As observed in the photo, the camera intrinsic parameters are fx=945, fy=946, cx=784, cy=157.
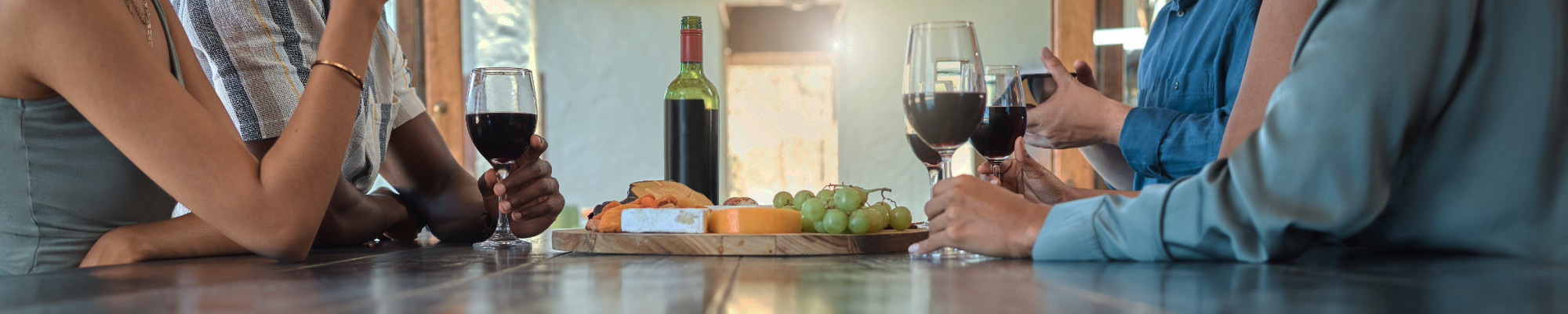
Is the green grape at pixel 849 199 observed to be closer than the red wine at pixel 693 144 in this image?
Yes

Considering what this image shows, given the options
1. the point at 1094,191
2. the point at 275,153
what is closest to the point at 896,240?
the point at 1094,191

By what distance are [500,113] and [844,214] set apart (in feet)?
1.39

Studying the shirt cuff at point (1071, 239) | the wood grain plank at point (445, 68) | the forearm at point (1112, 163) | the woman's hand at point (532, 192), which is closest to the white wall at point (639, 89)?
the wood grain plank at point (445, 68)

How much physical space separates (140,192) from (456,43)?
3134 mm

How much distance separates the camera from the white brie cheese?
0.98 m

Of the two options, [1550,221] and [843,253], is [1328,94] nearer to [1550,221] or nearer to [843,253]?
[1550,221]

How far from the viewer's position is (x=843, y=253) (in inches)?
37.1

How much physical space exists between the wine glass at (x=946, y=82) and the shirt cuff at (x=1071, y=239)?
0.08 meters

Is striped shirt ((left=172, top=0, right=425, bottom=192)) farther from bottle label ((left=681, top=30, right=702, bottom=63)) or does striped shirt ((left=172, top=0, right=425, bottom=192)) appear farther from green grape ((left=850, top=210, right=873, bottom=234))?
green grape ((left=850, top=210, right=873, bottom=234))

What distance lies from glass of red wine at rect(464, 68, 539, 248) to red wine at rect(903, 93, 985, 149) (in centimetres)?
47

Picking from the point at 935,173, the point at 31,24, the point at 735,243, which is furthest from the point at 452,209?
the point at 935,173

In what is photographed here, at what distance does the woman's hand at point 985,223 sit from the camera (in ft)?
2.85

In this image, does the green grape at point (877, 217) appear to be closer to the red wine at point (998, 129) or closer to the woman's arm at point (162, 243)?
the red wine at point (998, 129)

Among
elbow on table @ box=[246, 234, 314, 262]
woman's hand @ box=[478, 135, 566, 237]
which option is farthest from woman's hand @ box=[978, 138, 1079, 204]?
elbow on table @ box=[246, 234, 314, 262]
